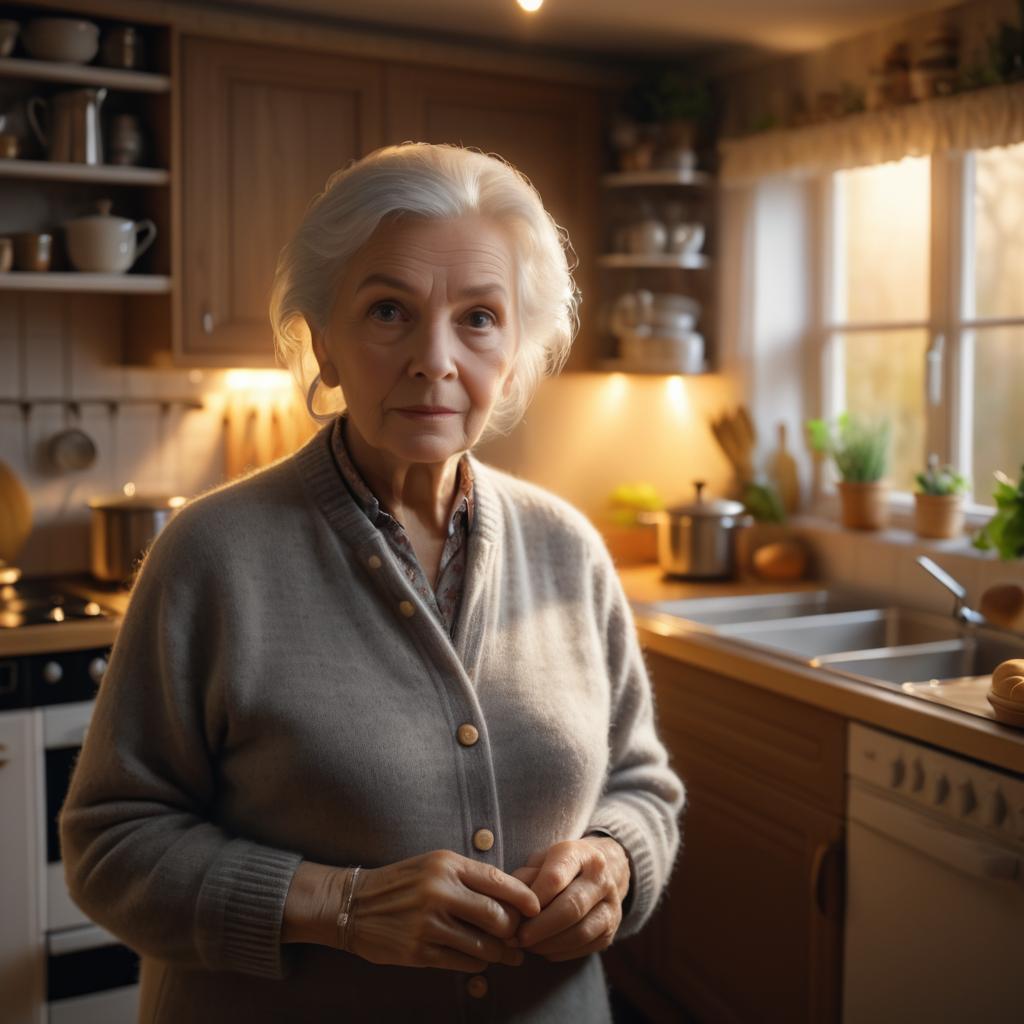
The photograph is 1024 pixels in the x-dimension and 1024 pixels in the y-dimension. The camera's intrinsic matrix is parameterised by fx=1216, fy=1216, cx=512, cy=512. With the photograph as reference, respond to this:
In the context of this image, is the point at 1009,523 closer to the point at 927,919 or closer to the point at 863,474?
the point at 863,474

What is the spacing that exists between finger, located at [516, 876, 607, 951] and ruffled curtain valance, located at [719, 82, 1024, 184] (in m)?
1.98

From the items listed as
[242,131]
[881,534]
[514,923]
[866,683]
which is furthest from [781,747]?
[242,131]

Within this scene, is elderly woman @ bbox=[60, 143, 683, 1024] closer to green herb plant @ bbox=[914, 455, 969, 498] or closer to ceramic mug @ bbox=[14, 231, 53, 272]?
ceramic mug @ bbox=[14, 231, 53, 272]

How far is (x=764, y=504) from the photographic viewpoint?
3.30 meters

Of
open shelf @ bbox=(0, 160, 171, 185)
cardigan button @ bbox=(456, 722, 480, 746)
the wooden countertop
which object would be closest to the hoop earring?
cardigan button @ bbox=(456, 722, 480, 746)

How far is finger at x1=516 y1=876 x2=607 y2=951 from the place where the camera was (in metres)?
1.19

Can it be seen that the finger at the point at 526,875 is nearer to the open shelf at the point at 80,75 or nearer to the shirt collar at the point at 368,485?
the shirt collar at the point at 368,485

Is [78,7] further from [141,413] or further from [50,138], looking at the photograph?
[141,413]

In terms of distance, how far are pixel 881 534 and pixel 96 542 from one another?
1933 mm

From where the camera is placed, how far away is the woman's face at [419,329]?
1.23 m

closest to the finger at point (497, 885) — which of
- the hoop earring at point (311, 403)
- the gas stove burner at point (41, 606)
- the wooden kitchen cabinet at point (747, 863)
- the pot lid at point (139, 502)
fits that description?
the hoop earring at point (311, 403)

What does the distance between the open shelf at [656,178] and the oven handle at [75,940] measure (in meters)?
2.23

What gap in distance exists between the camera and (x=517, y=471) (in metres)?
3.57

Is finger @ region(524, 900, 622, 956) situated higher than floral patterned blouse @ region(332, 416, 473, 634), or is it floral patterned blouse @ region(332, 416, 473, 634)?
floral patterned blouse @ region(332, 416, 473, 634)
